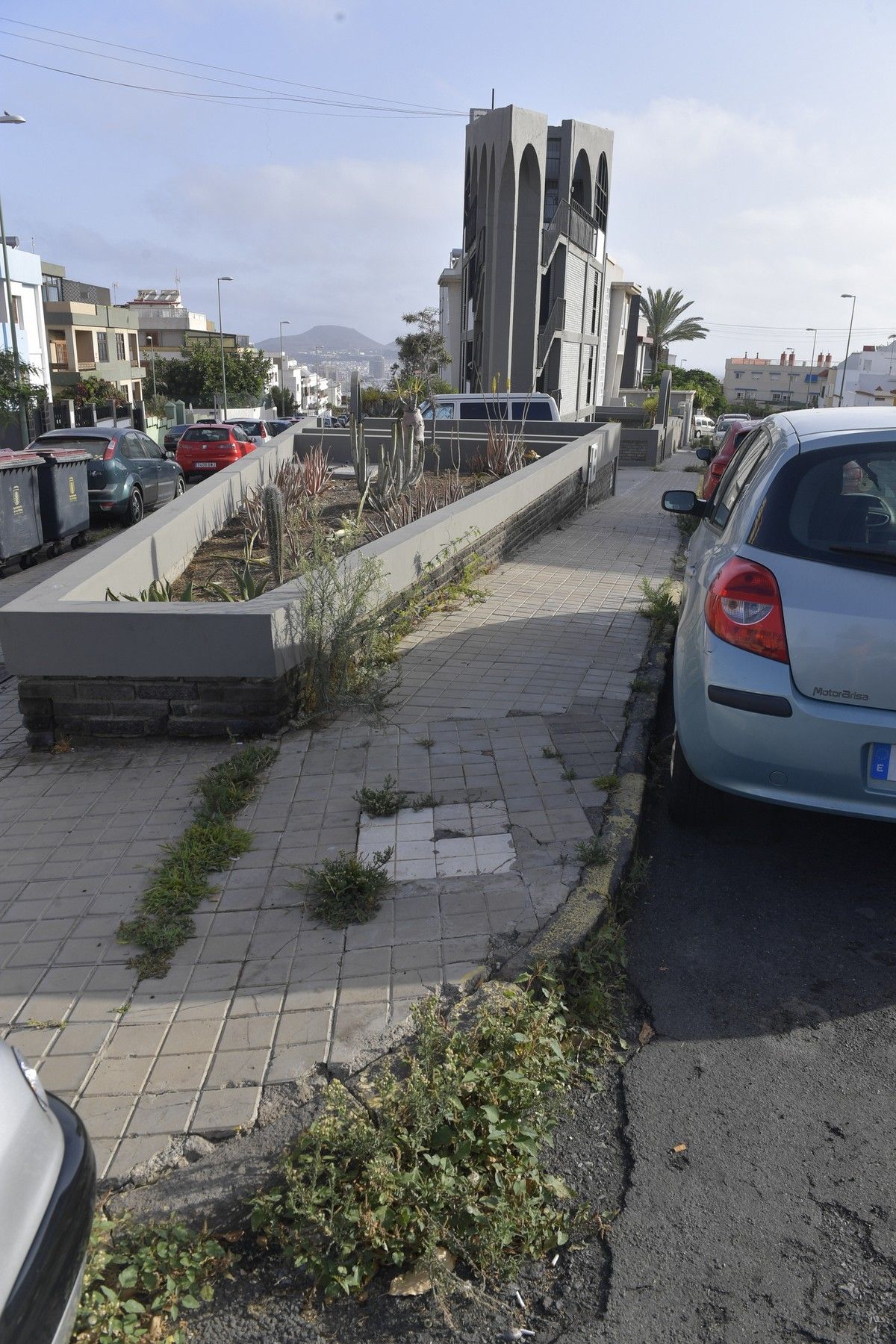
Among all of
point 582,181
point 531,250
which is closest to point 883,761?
point 531,250

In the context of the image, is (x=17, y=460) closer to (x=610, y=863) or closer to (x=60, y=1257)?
(x=610, y=863)

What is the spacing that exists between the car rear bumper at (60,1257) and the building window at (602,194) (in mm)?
43942

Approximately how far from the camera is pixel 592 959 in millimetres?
3701

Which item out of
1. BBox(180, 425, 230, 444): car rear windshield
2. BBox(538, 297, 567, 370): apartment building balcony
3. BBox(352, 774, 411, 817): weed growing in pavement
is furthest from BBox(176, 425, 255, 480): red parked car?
BBox(352, 774, 411, 817): weed growing in pavement

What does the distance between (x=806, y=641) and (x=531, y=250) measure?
34.5 m

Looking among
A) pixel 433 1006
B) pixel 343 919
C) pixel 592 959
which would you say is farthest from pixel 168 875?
pixel 592 959

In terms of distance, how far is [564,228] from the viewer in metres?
36.2

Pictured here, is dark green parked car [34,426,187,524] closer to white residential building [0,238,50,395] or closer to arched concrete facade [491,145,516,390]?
arched concrete facade [491,145,516,390]

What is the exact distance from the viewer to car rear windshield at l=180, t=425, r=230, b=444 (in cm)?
2402

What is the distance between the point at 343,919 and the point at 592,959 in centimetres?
95

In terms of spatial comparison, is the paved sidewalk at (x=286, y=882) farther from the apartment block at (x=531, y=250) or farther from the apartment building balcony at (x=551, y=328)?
the apartment building balcony at (x=551, y=328)

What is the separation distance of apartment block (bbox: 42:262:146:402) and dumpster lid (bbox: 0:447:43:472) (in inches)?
1862

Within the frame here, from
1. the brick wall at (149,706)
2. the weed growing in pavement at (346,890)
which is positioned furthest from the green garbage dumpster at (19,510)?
the weed growing in pavement at (346,890)

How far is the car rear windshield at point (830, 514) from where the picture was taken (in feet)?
13.1
